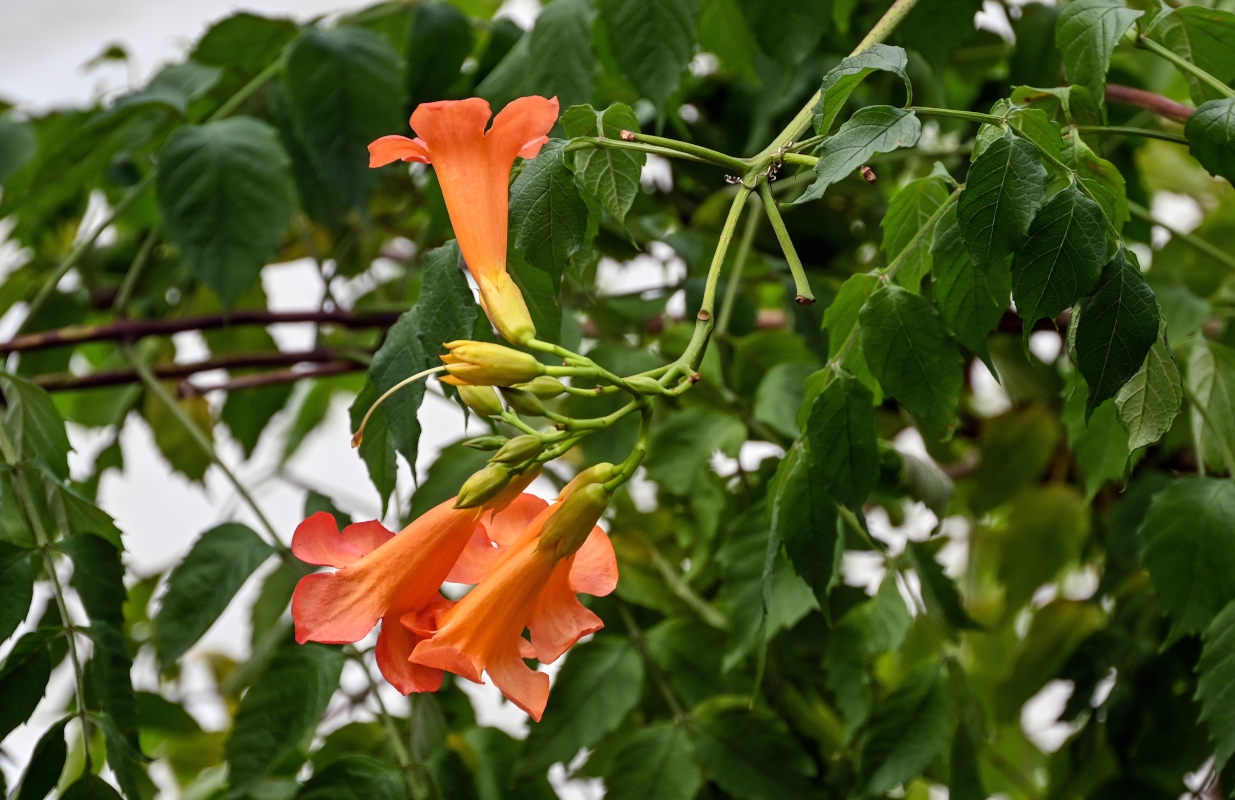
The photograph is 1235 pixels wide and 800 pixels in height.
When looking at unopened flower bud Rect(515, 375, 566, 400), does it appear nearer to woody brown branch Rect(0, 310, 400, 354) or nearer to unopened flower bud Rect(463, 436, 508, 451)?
unopened flower bud Rect(463, 436, 508, 451)

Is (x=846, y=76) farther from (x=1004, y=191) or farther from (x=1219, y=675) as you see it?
(x=1219, y=675)

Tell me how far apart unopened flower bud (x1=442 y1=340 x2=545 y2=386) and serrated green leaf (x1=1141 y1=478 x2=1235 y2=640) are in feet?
1.42

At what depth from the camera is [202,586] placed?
2.34 ft

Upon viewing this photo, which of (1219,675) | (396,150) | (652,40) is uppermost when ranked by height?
(652,40)

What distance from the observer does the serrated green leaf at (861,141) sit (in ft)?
1.29

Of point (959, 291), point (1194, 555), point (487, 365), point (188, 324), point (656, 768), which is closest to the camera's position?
point (487, 365)

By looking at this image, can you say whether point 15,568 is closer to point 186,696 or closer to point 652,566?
point 652,566

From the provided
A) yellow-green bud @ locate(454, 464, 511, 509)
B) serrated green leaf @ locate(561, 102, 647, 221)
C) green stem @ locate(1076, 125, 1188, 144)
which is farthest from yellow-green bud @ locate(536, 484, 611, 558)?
green stem @ locate(1076, 125, 1188, 144)

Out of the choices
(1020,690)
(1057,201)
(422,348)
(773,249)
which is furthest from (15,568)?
(1020,690)

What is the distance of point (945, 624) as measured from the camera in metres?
0.75

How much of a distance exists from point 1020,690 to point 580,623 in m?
0.70

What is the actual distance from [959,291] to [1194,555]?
0.26 m

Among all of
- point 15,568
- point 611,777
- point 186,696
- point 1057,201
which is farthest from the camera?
point 186,696

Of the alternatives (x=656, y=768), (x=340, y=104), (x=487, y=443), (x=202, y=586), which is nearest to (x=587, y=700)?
(x=656, y=768)
